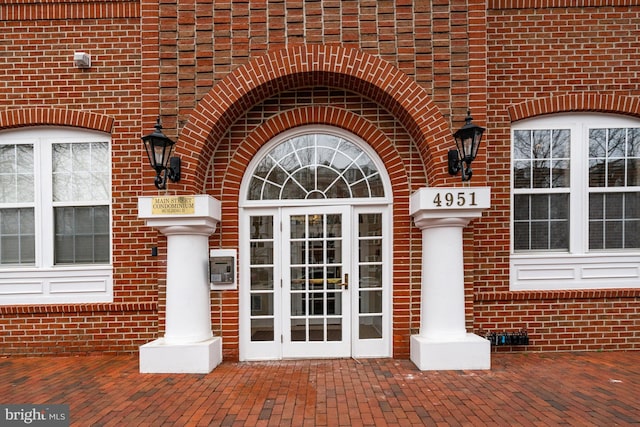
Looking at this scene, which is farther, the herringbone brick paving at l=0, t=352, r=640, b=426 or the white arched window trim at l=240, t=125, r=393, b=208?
the white arched window trim at l=240, t=125, r=393, b=208

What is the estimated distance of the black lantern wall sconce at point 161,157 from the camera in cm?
441

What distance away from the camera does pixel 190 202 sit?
4.59 m

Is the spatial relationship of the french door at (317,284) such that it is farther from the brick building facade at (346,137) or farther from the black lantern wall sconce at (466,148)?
the black lantern wall sconce at (466,148)

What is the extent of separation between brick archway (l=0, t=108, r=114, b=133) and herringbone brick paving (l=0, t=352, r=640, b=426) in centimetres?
322

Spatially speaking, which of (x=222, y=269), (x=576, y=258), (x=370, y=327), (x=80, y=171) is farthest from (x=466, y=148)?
(x=80, y=171)

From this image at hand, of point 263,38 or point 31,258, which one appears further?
point 31,258

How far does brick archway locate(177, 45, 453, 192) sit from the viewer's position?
4.74m

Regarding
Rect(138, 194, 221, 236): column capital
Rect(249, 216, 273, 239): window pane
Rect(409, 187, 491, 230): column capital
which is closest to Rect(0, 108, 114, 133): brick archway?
Rect(138, 194, 221, 236): column capital

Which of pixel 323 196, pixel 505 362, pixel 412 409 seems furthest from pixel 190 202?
pixel 505 362

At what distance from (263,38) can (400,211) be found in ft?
9.36

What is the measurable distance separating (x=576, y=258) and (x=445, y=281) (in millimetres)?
2147

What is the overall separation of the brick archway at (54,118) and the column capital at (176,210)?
4.97ft

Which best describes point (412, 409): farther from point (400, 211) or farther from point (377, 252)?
point (400, 211)

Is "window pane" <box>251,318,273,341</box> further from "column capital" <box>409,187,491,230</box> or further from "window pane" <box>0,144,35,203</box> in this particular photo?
"window pane" <box>0,144,35,203</box>
